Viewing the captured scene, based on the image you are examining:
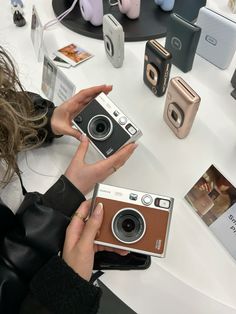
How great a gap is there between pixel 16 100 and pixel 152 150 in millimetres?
283

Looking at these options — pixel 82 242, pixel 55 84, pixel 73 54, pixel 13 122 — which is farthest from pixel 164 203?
pixel 73 54

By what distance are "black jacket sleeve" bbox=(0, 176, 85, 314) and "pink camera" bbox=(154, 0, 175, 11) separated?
61 centimetres

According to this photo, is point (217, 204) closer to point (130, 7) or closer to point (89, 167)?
point (89, 167)

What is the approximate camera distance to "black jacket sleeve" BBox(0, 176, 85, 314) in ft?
1.58

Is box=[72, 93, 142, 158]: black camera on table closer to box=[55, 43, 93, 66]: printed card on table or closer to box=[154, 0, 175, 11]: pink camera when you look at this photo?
box=[55, 43, 93, 66]: printed card on table

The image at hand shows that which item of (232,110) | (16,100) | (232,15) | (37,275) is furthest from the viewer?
(232,15)

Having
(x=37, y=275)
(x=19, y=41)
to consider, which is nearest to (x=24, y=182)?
(x=37, y=275)

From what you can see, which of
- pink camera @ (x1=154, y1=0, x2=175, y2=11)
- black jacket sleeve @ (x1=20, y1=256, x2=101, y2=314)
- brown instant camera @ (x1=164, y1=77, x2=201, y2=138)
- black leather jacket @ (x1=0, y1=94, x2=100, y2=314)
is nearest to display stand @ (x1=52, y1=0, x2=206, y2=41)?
pink camera @ (x1=154, y1=0, x2=175, y2=11)

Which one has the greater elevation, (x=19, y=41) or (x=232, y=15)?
(x=232, y=15)

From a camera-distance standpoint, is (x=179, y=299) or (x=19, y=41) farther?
(x=19, y=41)

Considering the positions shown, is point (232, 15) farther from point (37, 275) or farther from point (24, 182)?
point (37, 275)

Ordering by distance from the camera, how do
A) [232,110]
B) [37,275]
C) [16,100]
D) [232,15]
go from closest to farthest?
[37,275], [16,100], [232,110], [232,15]

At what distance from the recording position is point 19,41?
88 centimetres

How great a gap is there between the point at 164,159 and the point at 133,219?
0.60ft
